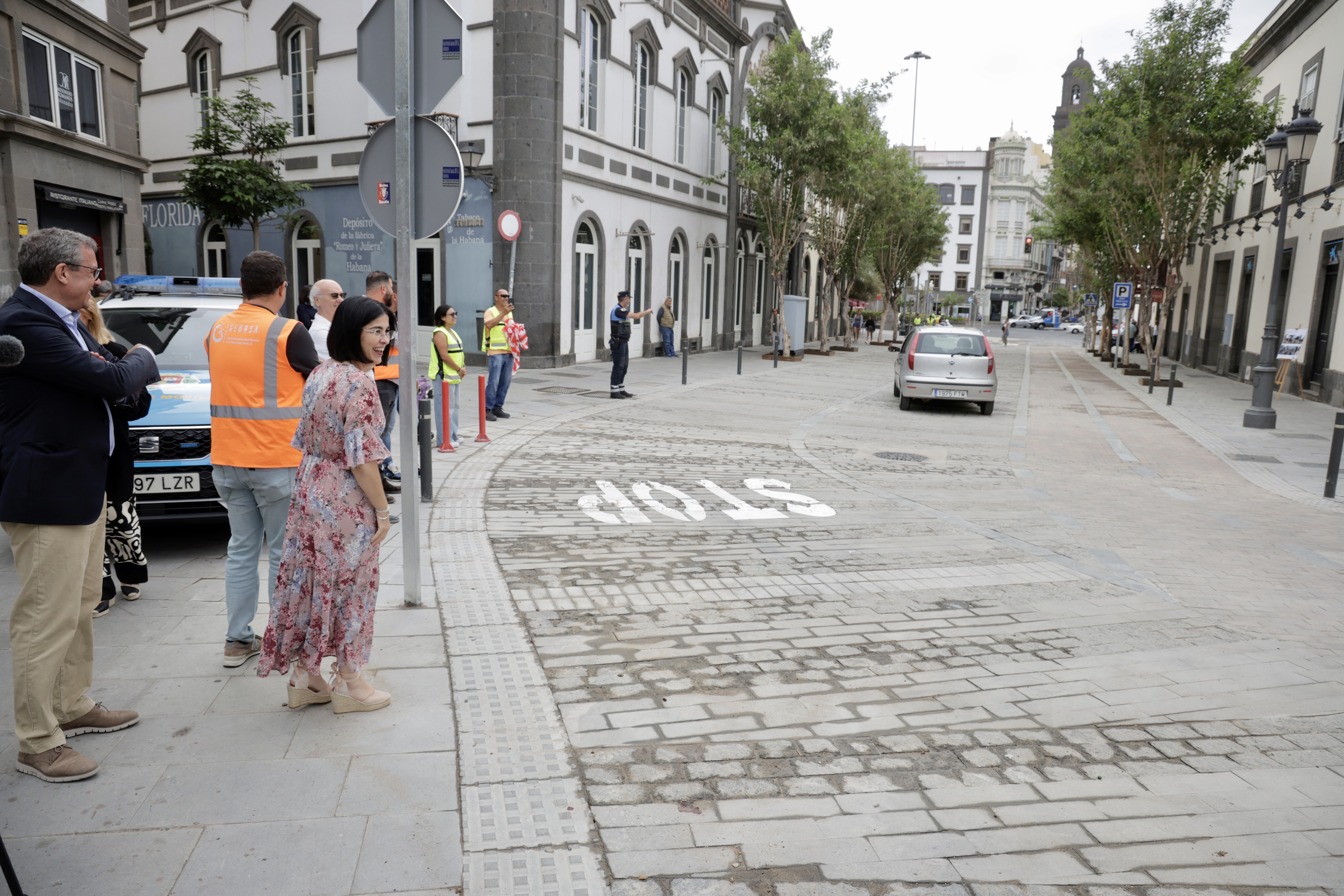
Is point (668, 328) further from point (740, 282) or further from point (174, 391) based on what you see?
point (174, 391)

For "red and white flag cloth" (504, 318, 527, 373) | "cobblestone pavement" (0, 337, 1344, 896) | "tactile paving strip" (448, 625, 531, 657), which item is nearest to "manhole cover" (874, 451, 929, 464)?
"cobblestone pavement" (0, 337, 1344, 896)

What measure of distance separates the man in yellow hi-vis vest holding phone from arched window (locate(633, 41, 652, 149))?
505 inches

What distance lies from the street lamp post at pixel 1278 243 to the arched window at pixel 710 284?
16.4 meters

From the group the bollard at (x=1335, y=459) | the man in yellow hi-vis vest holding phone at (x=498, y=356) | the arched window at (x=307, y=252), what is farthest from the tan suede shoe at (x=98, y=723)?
the arched window at (x=307, y=252)

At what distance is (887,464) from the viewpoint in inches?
424

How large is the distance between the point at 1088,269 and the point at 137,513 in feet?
134

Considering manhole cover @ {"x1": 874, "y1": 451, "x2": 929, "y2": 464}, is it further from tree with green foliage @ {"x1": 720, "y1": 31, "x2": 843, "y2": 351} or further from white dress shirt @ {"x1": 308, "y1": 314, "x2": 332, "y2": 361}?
tree with green foliage @ {"x1": 720, "y1": 31, "x2": 843, "y2": 351}

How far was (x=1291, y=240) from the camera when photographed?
22.9 m

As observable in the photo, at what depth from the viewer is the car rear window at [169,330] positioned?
676 centimetres

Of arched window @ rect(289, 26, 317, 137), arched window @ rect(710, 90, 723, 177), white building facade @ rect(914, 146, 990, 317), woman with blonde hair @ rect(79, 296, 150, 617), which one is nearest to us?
woman with blonde hair @ rect(79, 296, 150, 617)

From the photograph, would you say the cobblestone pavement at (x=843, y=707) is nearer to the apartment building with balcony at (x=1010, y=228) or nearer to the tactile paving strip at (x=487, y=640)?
the tactile paving strip at (x=487, y=640)

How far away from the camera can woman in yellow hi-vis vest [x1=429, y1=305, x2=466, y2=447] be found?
9758mm

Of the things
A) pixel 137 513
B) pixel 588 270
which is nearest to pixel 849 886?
pixel 137 513

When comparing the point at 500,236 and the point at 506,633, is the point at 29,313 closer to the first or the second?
the point at 506,633
